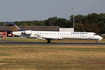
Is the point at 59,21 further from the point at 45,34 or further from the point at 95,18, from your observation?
the point at 45,34

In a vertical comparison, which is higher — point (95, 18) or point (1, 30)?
point (95, 18)

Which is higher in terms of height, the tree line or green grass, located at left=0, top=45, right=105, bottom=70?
the tree line

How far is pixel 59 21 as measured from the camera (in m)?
166

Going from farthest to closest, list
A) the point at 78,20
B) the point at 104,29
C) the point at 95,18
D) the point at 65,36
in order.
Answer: the point at 78,20
the point at 95,18
the point at 104,29
the point at 65,36

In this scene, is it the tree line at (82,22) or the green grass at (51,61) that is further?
the tree line at (82,22)

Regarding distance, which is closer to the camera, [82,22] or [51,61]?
[51,61]

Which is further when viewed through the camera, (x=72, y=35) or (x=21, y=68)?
(x=72, y=35)

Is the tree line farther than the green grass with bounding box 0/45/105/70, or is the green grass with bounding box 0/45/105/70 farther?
the tree line

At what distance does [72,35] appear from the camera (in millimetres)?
41375

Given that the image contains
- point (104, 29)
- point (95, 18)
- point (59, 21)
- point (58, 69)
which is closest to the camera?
point (58, 69)

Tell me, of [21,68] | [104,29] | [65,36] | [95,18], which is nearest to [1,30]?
[104,29]

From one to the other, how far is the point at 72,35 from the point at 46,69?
97.9ft

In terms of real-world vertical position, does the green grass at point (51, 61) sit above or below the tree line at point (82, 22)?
below

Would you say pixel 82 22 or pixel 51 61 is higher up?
pixel 82 22
